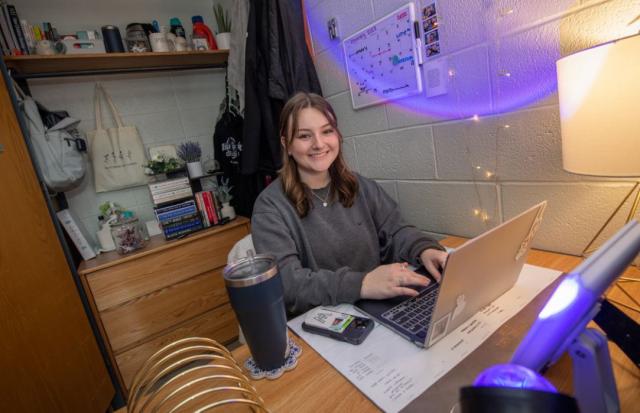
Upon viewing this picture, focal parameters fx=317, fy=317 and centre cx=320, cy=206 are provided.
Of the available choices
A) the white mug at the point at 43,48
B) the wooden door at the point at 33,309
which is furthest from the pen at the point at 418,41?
the white mug at the point at 43,48

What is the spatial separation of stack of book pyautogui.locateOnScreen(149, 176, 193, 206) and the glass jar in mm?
202

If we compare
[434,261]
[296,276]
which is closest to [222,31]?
[296,276]

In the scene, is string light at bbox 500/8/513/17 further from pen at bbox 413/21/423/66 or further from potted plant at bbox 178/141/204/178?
potted plant at bbox 178/141/204/178

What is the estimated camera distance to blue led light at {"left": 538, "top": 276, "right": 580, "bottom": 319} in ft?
1.00

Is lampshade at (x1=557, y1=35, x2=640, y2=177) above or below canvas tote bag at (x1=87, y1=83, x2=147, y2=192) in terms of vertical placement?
below

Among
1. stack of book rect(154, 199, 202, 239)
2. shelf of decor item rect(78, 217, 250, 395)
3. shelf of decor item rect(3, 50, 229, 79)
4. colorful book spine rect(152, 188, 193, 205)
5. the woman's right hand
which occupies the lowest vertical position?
shelf of decor item rect(78, 217, 250, 395)

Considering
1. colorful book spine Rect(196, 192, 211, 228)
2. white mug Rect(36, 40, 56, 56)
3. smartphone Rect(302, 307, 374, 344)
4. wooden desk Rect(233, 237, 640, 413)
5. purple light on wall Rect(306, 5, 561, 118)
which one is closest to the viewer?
wooden desk Rect(233, 237, 640, 413)

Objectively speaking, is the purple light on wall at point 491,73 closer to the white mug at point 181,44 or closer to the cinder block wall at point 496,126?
the cinder block wall at point 496,126

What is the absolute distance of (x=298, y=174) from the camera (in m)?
1.27

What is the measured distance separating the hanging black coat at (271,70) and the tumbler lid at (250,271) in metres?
1.23

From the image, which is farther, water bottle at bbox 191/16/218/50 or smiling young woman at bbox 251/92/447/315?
water bottle at bbox 191/16/218/50

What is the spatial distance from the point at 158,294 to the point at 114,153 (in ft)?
3.22

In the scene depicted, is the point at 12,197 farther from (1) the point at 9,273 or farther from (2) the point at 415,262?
(2) the point at 415,262

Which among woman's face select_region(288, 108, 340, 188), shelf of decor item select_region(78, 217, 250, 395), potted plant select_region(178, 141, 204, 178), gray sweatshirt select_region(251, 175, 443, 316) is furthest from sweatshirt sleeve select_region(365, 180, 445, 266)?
potted plant select_region(178, 141, 204, 178)
